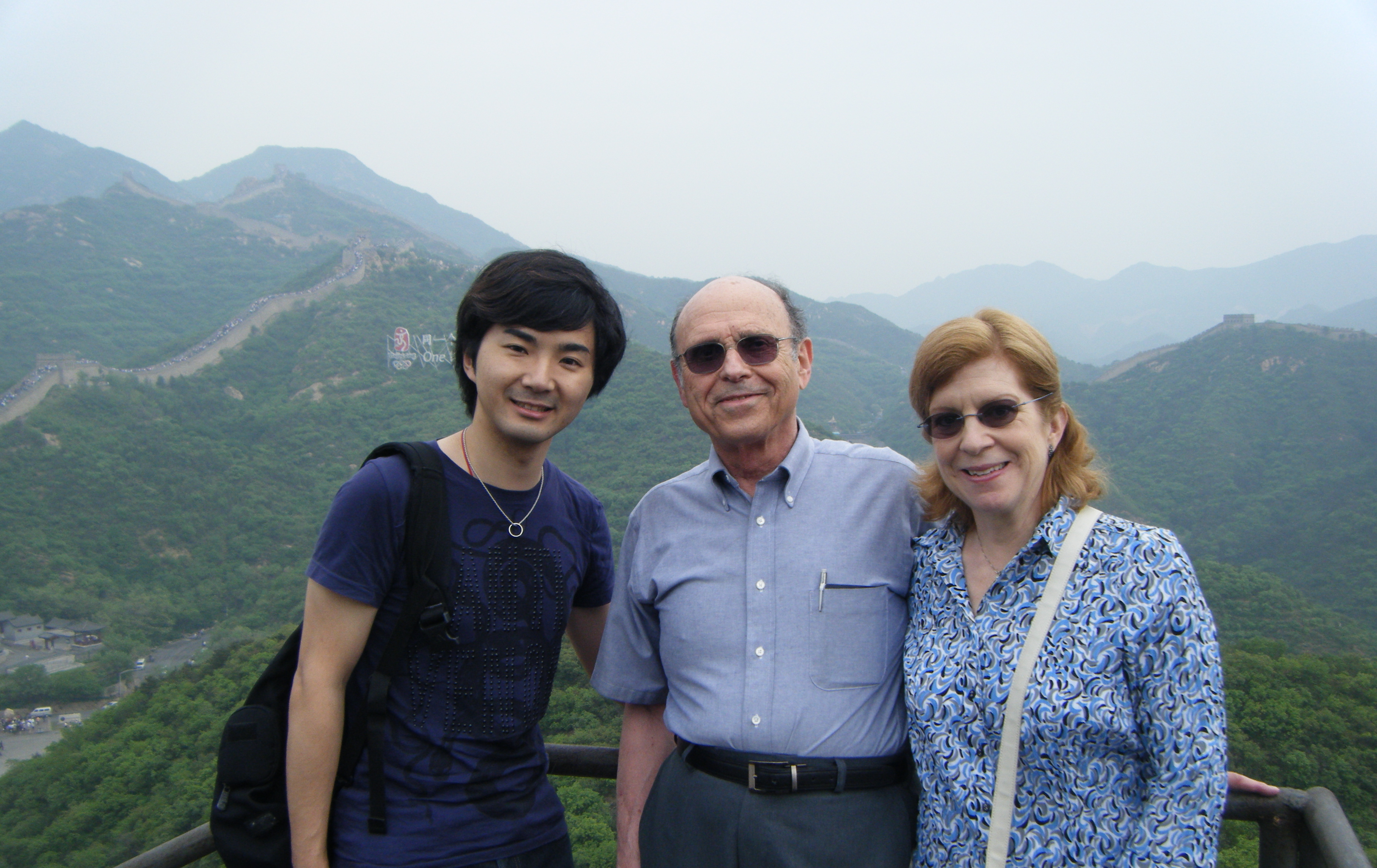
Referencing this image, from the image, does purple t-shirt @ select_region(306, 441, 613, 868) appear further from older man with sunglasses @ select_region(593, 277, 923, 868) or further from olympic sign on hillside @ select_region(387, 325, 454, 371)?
olympic sign on hillside @ select_region(387, 325, 454, 371)

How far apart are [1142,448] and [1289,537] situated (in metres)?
16.8

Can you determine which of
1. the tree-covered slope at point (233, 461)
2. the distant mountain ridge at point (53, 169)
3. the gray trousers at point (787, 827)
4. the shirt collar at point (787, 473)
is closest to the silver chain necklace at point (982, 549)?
the shirt collar at point (787, 473)

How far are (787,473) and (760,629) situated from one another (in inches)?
15.6

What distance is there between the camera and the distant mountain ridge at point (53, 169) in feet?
419

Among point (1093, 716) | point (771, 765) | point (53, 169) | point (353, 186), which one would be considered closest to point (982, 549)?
point (1093, 716)

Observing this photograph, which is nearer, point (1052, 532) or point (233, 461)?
point (1052, 532)

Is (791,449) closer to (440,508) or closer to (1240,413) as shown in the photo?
(440,508)

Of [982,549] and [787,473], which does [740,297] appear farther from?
[982,549]

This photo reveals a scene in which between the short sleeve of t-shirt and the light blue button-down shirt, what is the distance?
608 mm

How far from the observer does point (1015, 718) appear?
1496 mm

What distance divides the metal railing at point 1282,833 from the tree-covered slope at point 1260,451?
120ft

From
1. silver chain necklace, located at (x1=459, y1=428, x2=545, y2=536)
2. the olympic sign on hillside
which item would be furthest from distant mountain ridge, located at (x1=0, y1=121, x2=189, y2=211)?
silver chain necklace, located at (x1=459, y1=428, x2=545, y2=536)

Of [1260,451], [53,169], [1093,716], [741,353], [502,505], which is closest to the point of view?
[1093,716]

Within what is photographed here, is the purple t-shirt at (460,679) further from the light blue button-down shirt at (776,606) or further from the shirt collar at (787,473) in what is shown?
the shirt collar at (787,473)
